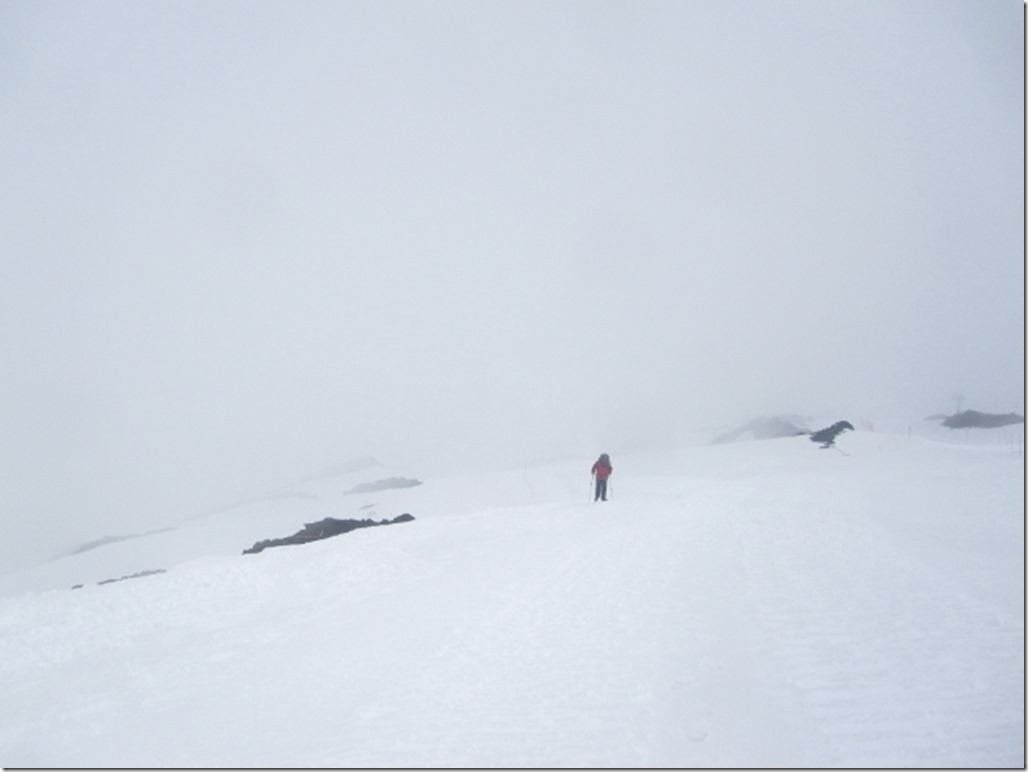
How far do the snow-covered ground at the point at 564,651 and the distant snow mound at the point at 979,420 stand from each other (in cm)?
Answer: 4649

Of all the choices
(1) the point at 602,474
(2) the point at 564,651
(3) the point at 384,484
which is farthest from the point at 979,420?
(2) the point at 564,651

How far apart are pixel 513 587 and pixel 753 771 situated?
684 cm

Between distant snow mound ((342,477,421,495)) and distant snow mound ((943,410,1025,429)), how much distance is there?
5224 centimetres

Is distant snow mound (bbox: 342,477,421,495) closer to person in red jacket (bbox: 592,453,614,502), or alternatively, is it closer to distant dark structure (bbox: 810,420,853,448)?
person in red jacket (bbox: 592,453,614,502)

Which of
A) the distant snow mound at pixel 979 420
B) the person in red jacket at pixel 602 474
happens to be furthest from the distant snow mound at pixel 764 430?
the person in red jacket at pixel 602 474

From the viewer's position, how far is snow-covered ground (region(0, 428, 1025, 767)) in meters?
5.50

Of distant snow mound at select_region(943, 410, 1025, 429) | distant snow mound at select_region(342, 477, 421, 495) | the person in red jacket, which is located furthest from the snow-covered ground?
distant snow mound at select_region(943, 410, 1025, 429)

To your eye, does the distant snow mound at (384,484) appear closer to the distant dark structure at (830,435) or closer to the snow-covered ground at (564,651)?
the distant dark structure at (830,435)

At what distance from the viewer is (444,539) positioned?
58.0 feet

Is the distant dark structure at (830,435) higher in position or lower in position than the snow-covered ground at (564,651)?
higher

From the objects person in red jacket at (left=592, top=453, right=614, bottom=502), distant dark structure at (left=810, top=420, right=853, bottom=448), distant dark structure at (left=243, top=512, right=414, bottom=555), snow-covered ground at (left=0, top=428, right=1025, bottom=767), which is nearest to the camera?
snow-covered ground at (left=0, top=428, right=1025, bottom=767)

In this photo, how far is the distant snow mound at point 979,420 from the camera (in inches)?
2119

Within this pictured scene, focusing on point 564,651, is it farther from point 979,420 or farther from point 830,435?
point 979,420

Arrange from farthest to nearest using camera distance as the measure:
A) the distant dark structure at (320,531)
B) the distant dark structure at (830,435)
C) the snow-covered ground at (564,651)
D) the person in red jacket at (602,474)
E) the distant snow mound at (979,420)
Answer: the distant snow mound at (979,420)
the distant dark structure at (830,435)
the distant dark structure at (320,531)
the person in red jacket at (602,474)
the snow-covered ground at (564,651)
